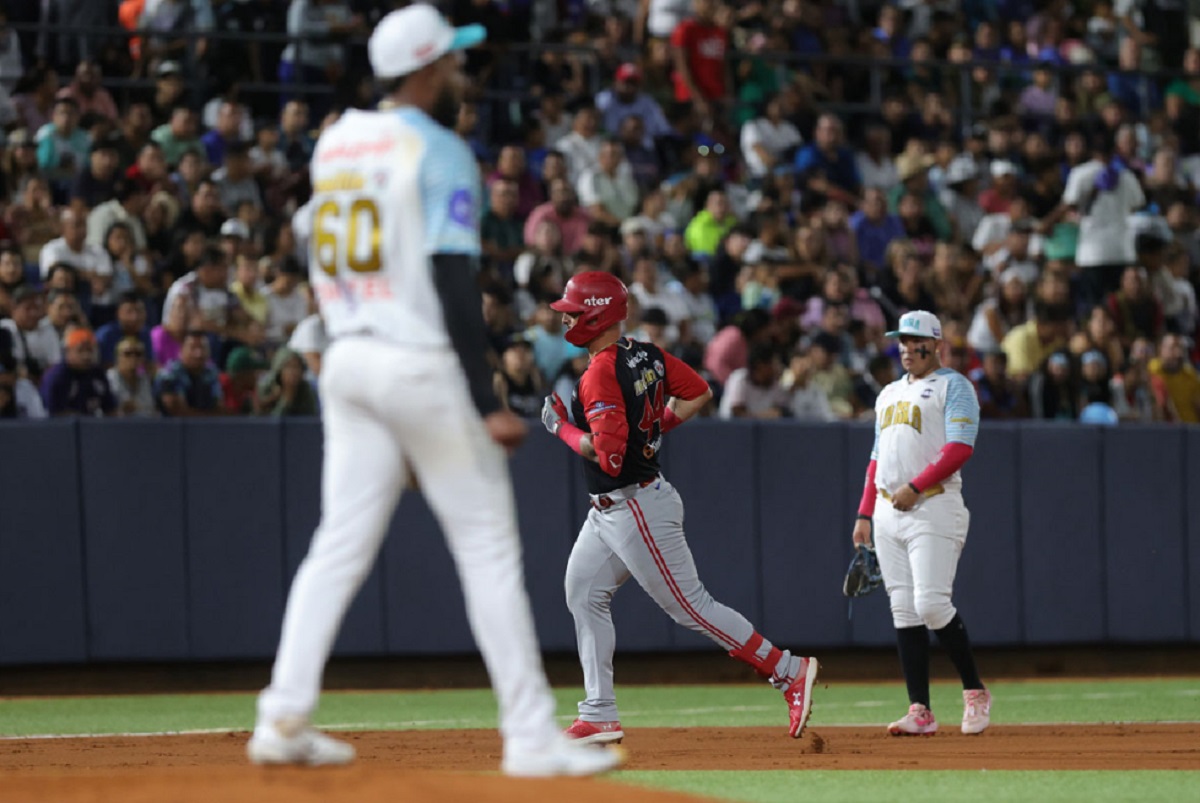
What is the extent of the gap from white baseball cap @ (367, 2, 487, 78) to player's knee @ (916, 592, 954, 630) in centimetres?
471

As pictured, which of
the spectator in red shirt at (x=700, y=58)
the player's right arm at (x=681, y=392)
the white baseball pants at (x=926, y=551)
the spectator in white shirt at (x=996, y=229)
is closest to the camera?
the player's right arm at (x=681, y=392)

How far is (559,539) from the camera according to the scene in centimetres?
Result: 1353

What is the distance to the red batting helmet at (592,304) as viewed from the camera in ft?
28.2

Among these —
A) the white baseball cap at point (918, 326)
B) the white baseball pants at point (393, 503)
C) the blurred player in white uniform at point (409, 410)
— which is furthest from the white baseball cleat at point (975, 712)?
the white baseball pants at point (393, 503)

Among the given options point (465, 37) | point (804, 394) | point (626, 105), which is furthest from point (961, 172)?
point (465, 37)

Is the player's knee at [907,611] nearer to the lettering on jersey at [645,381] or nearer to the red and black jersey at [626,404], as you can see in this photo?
the red and black jersey at [626,404]

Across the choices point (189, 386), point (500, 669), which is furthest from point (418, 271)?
point (189, 386)

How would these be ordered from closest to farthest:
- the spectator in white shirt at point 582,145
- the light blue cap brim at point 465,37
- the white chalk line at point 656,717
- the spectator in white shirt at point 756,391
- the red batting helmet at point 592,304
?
the light blue cap brim at point 465,37
the red batting helmet at point 592,304
the white chalk line at point 656,717
the spectator in white shirt at point 756,391
the spectator in white shirt at point 582,145

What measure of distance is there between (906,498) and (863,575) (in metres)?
1.05

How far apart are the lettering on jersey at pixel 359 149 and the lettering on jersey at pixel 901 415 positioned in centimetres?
456

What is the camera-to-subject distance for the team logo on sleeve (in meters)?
5.39

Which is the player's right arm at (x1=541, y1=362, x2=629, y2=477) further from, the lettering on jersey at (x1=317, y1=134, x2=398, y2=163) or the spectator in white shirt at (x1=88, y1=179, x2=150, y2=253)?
the spectator in white shirt at (x1=88, y1=179, x2=150, y2=253)

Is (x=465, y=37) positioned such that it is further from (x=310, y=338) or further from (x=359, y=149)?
(x=310, y=338)

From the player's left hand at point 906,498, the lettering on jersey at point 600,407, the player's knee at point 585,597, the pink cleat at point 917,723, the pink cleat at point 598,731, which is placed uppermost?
the lettering on jersey at point 600,407
